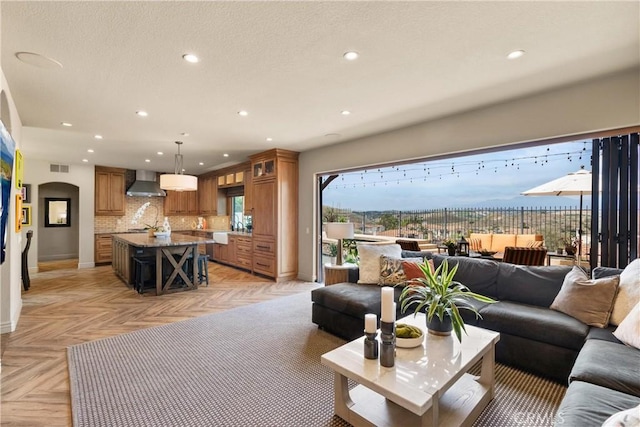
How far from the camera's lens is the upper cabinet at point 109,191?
25.5 ft

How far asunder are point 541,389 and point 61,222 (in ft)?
36.3

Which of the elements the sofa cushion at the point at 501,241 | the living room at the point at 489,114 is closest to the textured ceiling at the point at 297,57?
the living room at the point at 489,114

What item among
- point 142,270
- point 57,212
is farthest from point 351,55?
point 57,212

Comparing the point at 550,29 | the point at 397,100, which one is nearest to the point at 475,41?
the point at 550,29

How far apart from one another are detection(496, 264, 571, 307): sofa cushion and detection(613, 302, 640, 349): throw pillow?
2.29ft

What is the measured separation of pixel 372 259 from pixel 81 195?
7.73 metres

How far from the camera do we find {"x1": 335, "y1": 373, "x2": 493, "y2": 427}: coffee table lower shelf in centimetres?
181

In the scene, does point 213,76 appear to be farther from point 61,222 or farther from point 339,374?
point 61,222

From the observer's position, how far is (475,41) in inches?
83.8

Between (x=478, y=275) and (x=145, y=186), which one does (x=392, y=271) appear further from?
(x=145, y=186)

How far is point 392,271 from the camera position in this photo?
3.52m

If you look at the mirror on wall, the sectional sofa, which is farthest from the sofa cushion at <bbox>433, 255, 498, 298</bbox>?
the mirror on wall

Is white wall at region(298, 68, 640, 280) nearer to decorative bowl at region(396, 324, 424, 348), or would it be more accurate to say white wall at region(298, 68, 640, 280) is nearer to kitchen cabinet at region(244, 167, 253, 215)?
kitchen cabinet at region(244, 167, 253, 215)

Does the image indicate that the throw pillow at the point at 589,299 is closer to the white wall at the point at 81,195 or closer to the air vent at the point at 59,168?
the white wall at the point at 81,195
